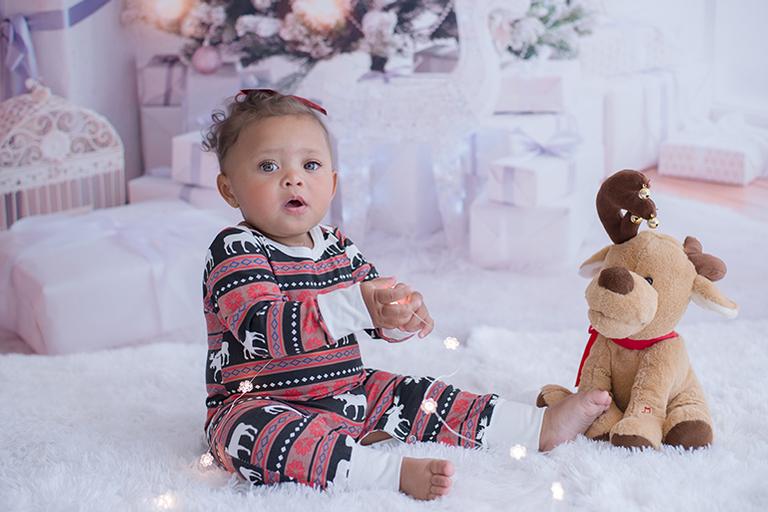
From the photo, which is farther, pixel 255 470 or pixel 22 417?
pixel 22 417

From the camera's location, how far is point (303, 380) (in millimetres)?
1162

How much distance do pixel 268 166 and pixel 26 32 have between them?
1.04 metres

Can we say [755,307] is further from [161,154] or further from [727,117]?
[161,154]

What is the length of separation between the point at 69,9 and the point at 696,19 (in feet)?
4.32

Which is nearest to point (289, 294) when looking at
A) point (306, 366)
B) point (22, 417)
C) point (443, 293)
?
point (306, 366)

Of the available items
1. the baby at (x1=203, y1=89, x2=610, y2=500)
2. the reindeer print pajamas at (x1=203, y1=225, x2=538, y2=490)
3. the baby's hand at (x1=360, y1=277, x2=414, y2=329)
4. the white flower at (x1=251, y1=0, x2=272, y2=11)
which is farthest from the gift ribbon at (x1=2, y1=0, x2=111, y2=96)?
the baby's hand at (x1=360, y1=277, x2=414, y2=329)

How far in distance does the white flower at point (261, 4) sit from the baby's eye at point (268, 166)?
0.90 metres

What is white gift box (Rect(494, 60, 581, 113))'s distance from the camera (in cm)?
189

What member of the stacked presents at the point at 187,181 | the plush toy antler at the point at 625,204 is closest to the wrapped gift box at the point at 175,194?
the stacked presents at the point at 187,181

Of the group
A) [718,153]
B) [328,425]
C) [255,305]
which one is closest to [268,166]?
[255,305]

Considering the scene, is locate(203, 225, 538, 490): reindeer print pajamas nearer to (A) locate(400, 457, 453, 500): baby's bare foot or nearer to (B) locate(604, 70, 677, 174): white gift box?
(A) locate(400, 457, 453, 500): baby's bare foot

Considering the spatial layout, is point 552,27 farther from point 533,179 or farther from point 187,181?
point 187,181

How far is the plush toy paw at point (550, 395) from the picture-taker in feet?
4.17

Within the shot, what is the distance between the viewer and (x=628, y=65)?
6.21 feet
